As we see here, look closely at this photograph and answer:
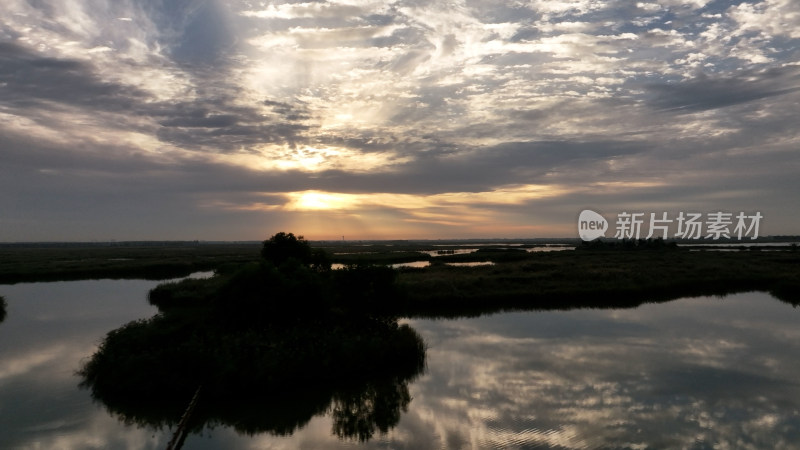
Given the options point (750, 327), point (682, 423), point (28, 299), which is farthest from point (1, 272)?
point (750, 327)

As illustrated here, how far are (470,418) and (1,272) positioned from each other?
78.4 m

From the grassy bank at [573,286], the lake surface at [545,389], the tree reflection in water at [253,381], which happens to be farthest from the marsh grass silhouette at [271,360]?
the grassy bank at [573,286]

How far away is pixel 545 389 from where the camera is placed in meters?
18.0

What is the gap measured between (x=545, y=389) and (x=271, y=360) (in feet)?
35.9

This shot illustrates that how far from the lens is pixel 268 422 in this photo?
15.3 m

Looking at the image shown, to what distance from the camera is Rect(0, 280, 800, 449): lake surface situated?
45.8ft

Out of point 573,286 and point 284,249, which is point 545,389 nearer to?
point 284,249

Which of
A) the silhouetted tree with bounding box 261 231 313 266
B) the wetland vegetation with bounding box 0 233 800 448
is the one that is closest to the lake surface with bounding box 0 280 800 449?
the wetland vegetation with bounding box 0 233 800 448

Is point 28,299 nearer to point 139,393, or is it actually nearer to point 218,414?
point 139,393

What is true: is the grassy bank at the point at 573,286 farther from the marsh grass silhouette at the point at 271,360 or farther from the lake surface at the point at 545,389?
the marsh grass silhouette at the point at 271,360

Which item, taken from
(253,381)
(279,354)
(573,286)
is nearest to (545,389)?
(279,354)

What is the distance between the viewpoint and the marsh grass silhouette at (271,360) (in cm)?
1605

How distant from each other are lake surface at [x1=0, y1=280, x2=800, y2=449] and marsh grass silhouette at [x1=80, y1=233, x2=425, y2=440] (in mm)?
845

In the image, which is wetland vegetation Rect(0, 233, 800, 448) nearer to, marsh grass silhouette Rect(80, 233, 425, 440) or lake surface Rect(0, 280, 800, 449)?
marsh grass silhouette Rect(80, 233, 425, 440)
